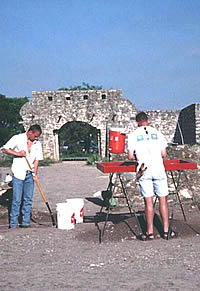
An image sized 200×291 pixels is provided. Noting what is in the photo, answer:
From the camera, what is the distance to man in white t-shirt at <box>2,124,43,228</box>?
572 centimetres

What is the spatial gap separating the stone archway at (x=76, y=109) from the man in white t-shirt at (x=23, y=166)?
1535 centimetres

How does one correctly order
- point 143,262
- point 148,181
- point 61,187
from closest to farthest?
1. point 143,262
2. point 148,181
3. point 61,187

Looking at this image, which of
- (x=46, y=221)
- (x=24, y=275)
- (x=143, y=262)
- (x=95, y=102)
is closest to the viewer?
(x=24, y=275)

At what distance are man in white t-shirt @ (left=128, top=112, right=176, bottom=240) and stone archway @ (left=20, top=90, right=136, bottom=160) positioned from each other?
16224 mm

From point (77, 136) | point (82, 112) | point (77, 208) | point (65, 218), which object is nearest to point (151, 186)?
point (65, 218)

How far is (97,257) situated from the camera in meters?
4.22

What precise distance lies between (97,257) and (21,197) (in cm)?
208

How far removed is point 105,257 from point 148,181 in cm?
122

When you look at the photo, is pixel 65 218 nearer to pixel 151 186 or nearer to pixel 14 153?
pixel 14 153

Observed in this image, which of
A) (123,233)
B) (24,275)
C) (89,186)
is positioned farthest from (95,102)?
(24,275)

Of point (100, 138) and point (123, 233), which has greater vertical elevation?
point (100, 138)

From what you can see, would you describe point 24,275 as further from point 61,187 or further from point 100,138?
point 100,138

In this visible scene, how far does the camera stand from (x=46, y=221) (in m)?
6.54

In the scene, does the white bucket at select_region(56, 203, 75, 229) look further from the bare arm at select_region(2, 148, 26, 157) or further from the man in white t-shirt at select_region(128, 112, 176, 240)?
the man in white t-shirt at select_region(128, 112, 176, 240)
